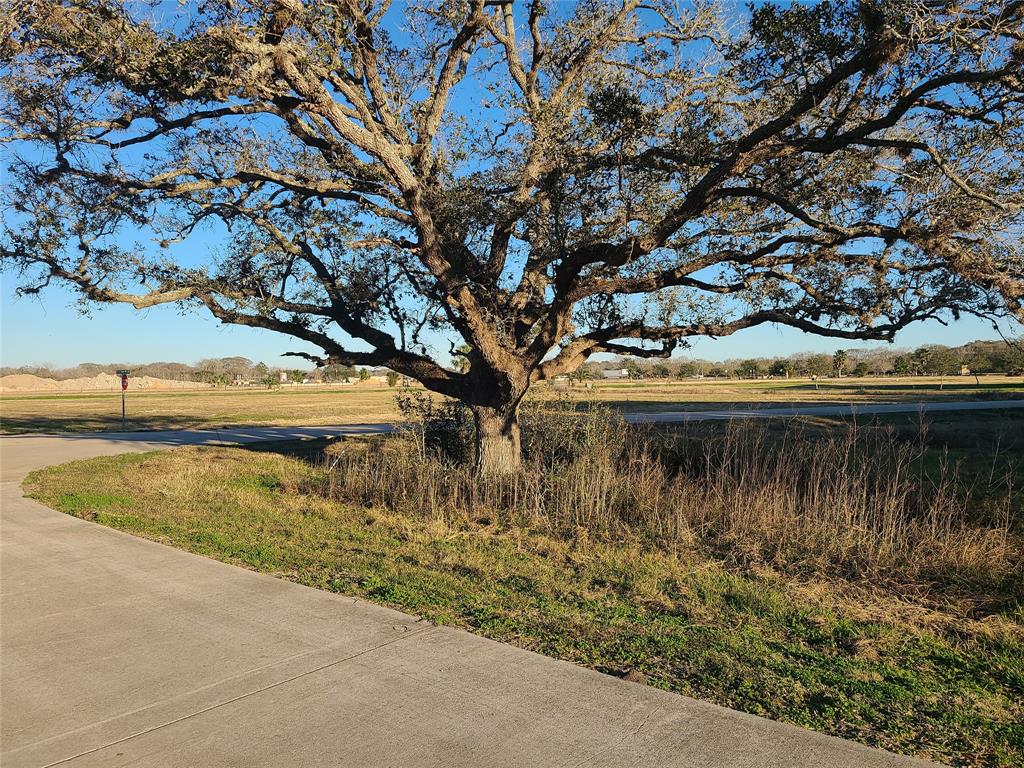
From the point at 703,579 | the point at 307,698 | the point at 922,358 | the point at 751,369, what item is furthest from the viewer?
the point at 751,369

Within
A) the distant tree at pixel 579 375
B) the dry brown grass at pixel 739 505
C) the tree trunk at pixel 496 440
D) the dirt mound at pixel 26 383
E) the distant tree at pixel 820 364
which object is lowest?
the dry brown grass at pixel 739 505

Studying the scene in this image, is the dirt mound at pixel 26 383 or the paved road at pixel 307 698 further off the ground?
the dirt mound at pixel 26 383

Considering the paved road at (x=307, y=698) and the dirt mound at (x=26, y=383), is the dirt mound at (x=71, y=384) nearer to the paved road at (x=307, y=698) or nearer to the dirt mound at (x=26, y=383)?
the dirt mound at (x=26, y=383)

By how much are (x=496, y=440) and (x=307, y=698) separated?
8178 mm

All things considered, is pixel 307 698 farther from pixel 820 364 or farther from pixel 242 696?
pixel 820 364

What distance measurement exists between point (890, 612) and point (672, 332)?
7.38 m

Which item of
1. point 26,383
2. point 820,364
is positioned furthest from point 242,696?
point 26,383

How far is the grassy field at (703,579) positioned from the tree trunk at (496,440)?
109 cm

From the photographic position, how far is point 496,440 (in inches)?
481

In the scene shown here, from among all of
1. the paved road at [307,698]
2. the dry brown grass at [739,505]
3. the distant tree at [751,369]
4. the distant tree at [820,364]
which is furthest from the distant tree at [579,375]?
the distant tree at [751,369]

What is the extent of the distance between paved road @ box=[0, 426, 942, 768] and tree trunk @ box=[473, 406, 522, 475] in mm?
5998

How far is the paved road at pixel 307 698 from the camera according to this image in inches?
138

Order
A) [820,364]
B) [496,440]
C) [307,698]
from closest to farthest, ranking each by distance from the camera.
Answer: [307,698], [496,440], [820,364]

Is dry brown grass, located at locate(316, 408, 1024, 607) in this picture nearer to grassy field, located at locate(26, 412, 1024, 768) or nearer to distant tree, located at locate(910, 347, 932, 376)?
grassy field, located at locate(26, 412, 1024, 768)
